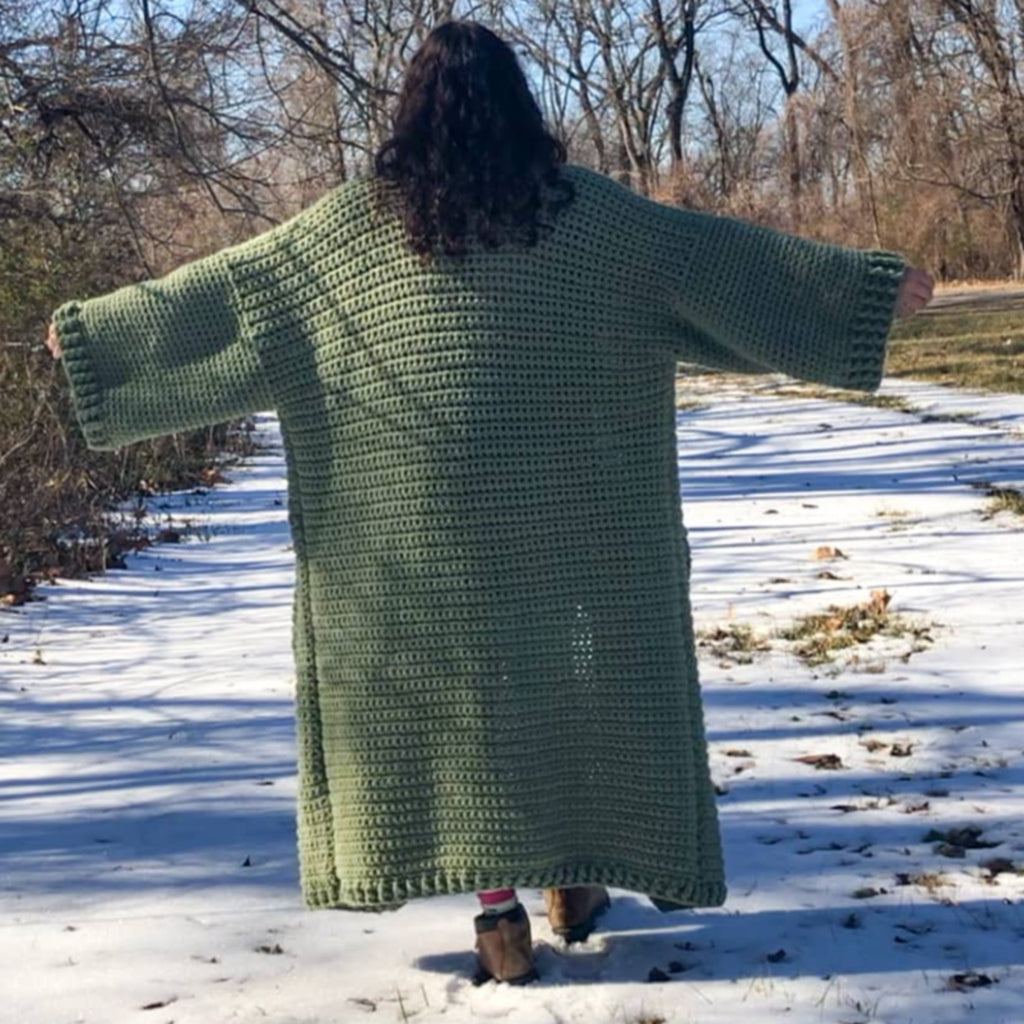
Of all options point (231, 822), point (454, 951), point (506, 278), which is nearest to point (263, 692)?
point (231, 822)

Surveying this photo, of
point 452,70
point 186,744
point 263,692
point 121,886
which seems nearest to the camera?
point 452,70

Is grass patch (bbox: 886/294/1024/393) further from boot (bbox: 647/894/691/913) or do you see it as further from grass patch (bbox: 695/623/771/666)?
boot (bbox: 647/894/691/913)

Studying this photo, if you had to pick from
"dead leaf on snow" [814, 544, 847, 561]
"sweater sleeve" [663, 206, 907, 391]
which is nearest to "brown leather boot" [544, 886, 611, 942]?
"sweater sleeve" [663, 206, 907, 391]

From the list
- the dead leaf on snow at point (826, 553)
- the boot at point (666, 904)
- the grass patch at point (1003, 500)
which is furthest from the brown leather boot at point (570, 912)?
the grass patch at point (1003, 500)

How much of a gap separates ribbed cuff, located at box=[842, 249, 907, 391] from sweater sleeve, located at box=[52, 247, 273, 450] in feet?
3.68

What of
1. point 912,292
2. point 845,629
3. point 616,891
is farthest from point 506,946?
point 845,629

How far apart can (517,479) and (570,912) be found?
90 cm

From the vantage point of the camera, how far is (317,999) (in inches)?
114

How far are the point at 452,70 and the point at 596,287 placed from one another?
466 millimetres

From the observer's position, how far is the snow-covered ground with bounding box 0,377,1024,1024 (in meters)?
2.88

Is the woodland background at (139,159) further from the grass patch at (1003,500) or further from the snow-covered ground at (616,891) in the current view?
the grass patch at (1003,500)

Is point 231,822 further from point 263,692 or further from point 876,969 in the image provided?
point 876,969

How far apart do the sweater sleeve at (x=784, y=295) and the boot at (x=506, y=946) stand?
3.76 feet

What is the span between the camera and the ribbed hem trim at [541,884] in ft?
9.43
